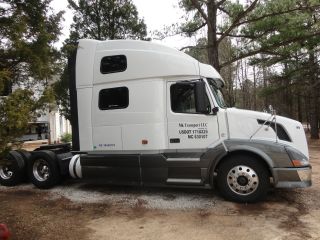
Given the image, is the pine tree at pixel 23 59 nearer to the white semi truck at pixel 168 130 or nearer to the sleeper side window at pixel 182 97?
the white semi truck at pixel 168 130

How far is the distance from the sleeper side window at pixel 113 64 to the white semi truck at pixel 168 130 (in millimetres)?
23

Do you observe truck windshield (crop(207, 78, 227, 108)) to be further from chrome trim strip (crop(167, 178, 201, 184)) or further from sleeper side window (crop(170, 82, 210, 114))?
chrome trim strip (crop(167, 178, 201, 184))

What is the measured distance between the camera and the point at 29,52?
18.4 ft

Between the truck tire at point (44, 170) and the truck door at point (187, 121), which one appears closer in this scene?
the truck door at point (187, 121)

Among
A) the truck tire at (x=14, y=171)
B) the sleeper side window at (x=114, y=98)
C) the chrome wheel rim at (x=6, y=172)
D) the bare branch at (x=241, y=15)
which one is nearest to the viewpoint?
the sleeper side window at (x=114, y=98)

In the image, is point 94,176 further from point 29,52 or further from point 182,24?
point 182,24

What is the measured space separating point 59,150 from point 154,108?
11.2 feet

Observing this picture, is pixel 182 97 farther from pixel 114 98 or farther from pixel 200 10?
pixel 200 10

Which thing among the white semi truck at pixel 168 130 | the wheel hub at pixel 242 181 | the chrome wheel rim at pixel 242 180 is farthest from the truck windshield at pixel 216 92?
the wheel hub at pixel 242 181

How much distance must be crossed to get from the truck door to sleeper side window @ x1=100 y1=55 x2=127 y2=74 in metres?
1.16

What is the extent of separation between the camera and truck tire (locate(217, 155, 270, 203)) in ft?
24.2

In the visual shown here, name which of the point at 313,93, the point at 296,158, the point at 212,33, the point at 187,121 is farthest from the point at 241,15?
the point at 313,93

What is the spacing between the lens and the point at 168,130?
803 cm

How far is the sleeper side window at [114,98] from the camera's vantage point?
27.2 ft
